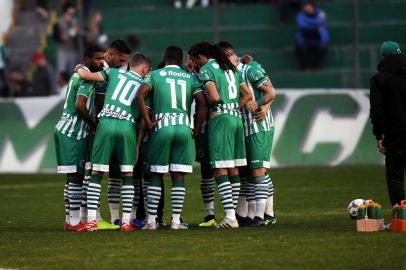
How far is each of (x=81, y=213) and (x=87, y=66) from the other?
192 cm

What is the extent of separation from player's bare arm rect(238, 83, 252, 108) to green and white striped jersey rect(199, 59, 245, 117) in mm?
154

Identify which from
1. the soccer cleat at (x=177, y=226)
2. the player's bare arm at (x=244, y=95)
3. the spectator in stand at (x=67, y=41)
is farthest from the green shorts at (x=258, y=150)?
the spectator in stand at (x=67, y=41)

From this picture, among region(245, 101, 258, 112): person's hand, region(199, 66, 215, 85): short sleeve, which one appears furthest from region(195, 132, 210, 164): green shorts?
region(199, 66, 215, 85): short sleeve

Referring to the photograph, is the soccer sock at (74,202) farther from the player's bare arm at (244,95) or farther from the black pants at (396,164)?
the black pants at (396,164)

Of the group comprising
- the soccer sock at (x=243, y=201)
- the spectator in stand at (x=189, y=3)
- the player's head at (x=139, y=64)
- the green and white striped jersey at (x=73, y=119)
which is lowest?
the soccer sock at (x=243, y=201)

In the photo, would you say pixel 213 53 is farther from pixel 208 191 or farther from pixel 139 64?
pixel 208 191

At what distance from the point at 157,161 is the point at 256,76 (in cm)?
187

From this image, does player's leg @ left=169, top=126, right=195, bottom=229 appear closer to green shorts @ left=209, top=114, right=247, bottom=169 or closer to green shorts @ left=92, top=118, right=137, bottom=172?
green shorts @ left=209, top=114, right=247, bottom=169

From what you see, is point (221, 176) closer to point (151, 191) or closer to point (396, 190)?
point (151, 191)

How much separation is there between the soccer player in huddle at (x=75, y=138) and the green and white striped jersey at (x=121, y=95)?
38 centimetres

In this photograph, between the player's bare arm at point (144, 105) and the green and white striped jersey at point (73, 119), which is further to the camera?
the green and white striped jersey at point (73, 119)

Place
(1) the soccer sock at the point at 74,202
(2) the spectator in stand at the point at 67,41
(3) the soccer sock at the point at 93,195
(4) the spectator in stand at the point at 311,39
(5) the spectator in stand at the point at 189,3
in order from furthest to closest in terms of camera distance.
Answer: (5) the spectator in stand at the point at 189,3
(2) the spectator in stand at the point at 67,41
(4) the spectator in stand at the point at 311,39
(1) the soccer sock at the point at 74,202
(3) the soccer sock at the point at 93,195

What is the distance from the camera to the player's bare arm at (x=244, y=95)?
1588 centimetres

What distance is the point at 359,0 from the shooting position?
29.2 m
